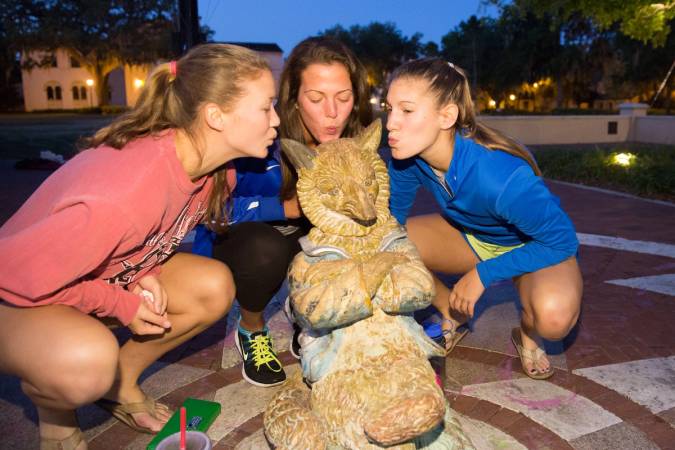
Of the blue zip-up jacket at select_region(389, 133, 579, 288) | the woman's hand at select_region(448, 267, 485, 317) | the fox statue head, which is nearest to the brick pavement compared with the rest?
the woman's hand at select_region(448, 267, 485, 317)

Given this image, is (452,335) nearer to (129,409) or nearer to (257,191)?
(257,191)

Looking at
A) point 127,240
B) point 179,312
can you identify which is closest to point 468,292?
point 179,312

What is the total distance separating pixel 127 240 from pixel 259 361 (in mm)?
1330

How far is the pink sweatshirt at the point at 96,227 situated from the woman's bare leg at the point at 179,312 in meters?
0.29

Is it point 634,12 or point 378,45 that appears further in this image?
point 378,45

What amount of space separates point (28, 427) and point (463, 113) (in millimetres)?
2775

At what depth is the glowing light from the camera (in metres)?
11.1

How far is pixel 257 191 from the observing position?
337 centimetres

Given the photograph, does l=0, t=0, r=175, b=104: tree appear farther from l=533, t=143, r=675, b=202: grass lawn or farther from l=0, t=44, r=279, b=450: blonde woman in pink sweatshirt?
l=0, t=44, r=279, b=450: blonde woman in pink sweatshirt

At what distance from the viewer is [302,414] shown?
210 cm

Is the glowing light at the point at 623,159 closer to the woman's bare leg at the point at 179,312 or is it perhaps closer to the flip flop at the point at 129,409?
the woman's bare leg at the point at 179,312

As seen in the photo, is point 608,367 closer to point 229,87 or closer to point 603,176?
point 229,87

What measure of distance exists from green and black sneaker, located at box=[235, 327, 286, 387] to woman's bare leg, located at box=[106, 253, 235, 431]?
506 millimetres

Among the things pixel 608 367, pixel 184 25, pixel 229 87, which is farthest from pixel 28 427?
pixel 184 25
